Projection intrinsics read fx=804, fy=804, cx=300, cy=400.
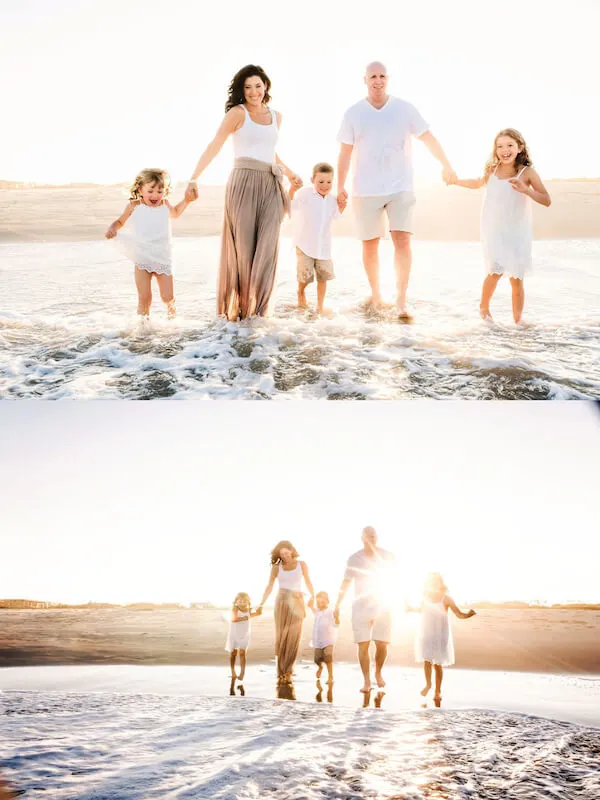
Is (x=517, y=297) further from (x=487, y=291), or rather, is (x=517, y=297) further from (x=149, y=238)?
(x=149, y=238)

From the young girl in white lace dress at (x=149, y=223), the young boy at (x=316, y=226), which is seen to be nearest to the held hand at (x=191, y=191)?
the young girl in white lace dress at (x=149, y=223)

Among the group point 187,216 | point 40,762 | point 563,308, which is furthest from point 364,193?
point 187,216

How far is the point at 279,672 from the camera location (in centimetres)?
501

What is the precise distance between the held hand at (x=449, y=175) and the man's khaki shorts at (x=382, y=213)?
23 centimetres

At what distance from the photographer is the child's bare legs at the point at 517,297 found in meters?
5.39

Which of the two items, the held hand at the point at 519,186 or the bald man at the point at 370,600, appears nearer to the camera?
the bald man at the point at 370,600

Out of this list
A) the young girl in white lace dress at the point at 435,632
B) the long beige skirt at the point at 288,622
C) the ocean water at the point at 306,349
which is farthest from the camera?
the long beige skirt at the point at 288,622

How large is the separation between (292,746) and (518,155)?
379 cm

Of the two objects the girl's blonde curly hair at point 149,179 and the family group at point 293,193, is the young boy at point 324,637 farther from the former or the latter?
the girl's blonde curly hair at point 149,179

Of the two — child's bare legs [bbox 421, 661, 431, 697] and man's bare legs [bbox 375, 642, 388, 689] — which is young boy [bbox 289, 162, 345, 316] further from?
child's bare legs [bbox 421, 661, 431, 697]

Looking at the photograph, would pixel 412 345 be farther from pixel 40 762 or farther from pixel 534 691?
pixel 40 762

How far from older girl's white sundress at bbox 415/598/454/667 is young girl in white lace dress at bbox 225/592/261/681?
1.05 metres

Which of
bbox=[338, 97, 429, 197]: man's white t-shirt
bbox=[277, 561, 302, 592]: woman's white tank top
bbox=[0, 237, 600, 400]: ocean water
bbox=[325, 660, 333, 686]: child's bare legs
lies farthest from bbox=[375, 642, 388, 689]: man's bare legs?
bbox=[338, 97, 429, 197]: man's white t-shirt

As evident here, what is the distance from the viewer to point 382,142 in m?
5.19
